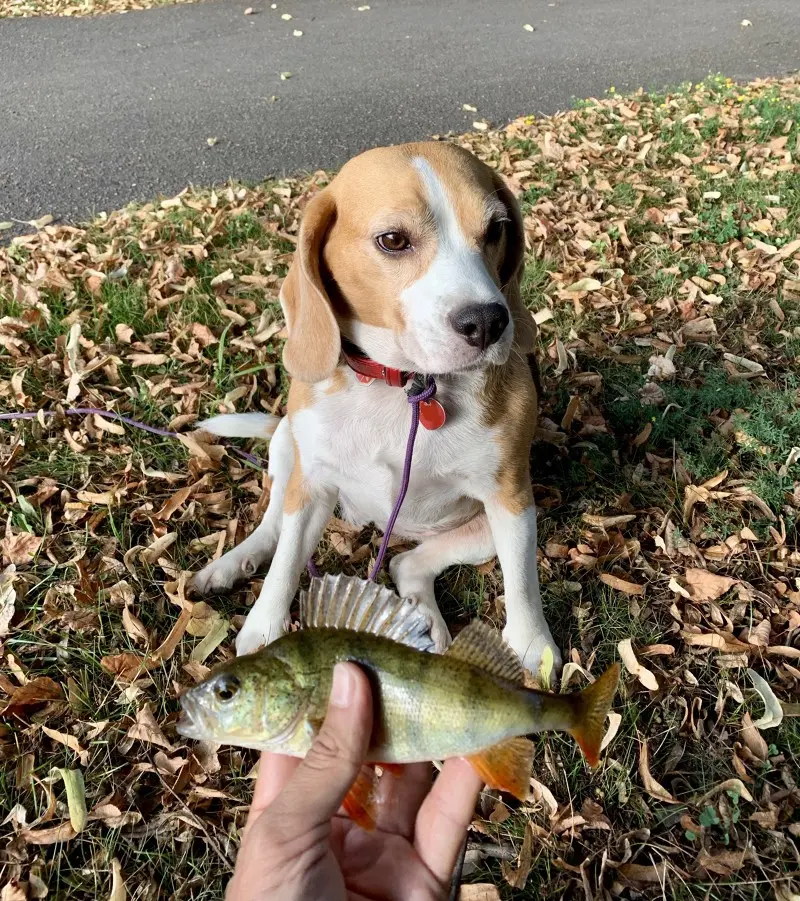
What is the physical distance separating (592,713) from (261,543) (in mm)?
1932

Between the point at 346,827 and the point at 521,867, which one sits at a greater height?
the point at 346,827

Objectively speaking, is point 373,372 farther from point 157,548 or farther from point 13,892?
point 13,892

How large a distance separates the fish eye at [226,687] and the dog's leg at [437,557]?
5.44 ft

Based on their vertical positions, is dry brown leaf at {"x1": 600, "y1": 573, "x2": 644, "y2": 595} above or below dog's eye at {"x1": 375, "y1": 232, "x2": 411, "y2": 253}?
below

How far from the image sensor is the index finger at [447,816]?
1620mm

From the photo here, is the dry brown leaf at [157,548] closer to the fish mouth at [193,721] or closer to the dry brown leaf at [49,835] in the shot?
the dry brown leaf at [49,835]

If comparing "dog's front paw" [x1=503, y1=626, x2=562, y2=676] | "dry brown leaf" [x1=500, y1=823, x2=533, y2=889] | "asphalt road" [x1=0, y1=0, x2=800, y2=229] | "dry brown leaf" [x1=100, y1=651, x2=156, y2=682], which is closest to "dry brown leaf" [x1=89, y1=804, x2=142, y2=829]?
"dry brown leaf" [x1=100, y1=651, x2=156, y2=682]

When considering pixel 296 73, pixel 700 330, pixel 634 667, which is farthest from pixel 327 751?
pixel 296 73

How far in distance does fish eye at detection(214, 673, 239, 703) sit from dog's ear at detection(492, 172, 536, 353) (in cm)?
167

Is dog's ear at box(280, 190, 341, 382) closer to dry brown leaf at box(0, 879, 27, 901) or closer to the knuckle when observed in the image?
the knuckle

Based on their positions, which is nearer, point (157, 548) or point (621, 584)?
point (621, 584)

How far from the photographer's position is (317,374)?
2236mm

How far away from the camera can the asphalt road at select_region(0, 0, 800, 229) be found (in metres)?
6.14

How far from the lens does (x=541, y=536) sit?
3037 millimetres
